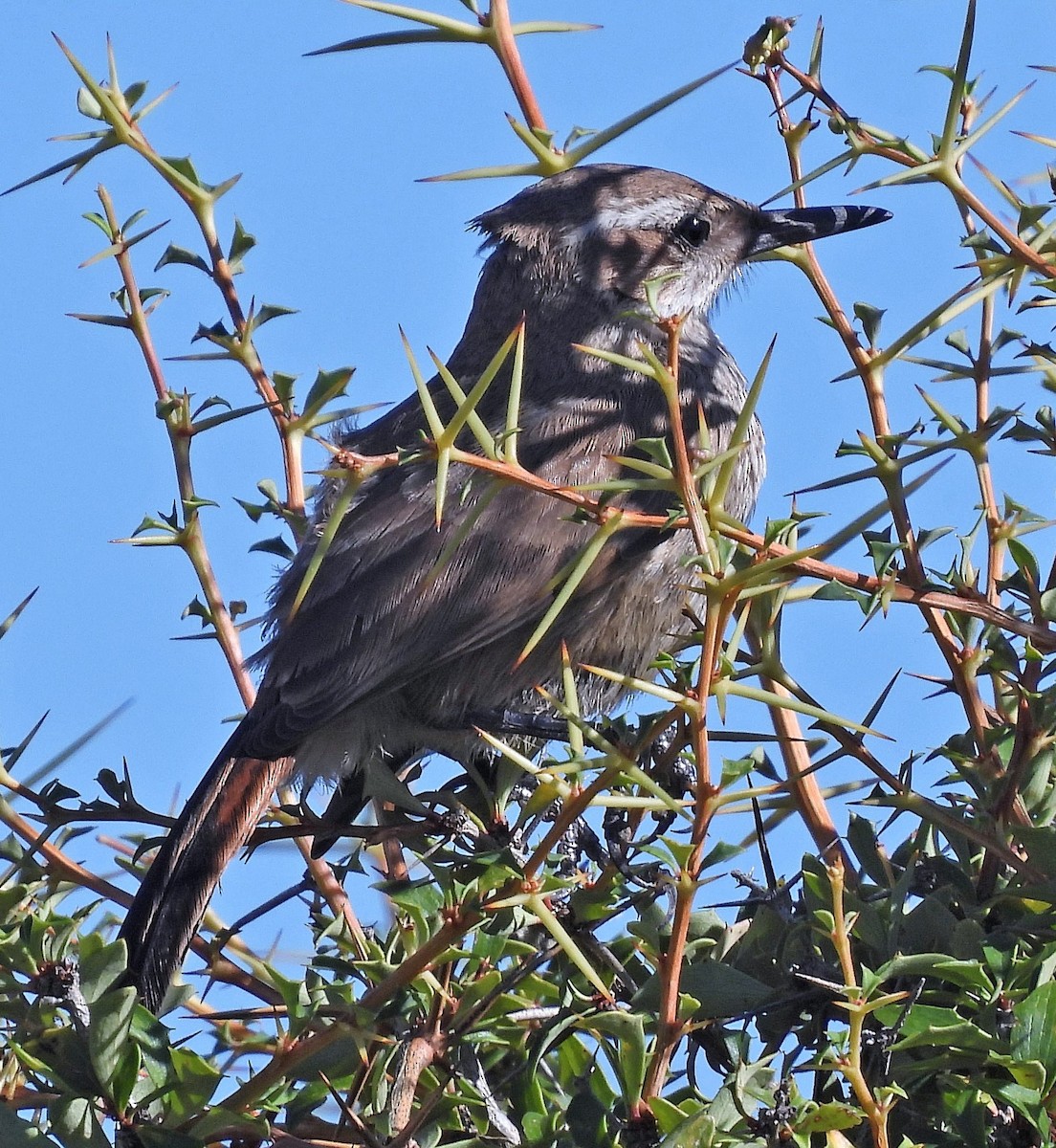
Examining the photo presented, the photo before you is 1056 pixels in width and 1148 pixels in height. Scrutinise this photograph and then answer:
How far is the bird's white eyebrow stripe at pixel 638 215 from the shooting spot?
4.82 m

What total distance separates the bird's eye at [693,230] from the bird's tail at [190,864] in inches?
82.7

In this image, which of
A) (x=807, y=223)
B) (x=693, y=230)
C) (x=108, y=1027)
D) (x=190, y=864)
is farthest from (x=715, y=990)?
(x=693, y=230)

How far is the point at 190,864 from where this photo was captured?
341 cm

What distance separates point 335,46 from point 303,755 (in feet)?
7.85

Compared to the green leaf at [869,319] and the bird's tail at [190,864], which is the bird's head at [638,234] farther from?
the green leaf at [869,319]

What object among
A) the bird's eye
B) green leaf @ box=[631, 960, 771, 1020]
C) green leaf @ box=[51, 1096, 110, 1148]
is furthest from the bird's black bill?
green leaf @ box=[51, 1096, 110, 1148]

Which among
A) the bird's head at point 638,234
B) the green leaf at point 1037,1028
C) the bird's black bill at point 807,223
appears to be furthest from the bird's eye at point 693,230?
the green leaf at point 1037,1028

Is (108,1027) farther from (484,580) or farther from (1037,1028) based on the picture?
(484,580)

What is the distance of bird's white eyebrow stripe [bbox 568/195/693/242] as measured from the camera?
15.8 ft

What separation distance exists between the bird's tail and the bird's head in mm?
1884

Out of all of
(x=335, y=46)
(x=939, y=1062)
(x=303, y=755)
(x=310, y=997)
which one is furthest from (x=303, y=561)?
(x=939, y=1062)

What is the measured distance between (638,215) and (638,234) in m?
0.06

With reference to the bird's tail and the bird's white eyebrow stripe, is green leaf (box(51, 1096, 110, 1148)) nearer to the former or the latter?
the bird's tail

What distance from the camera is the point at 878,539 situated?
198 cm
